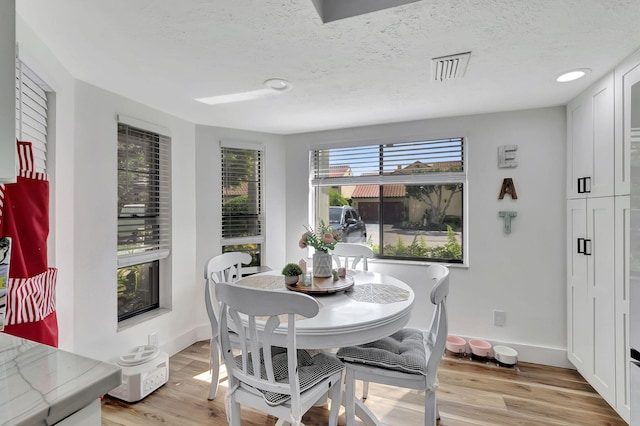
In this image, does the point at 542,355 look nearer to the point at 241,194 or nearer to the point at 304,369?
the point at 304,369

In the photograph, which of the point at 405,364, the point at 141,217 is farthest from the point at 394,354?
the point at 141,217

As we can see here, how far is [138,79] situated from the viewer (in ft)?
6.61

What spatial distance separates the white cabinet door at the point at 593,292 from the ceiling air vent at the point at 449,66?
1263 millimetres

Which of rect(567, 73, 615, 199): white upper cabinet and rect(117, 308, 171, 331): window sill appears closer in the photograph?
rect(567, 73, 615, 199): white upper cabinet

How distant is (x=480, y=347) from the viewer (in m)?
2.66

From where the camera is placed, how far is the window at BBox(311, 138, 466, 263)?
298 cm

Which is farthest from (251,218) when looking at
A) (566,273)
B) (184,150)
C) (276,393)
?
(566,273)

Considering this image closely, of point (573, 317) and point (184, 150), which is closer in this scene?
point (573, 317)

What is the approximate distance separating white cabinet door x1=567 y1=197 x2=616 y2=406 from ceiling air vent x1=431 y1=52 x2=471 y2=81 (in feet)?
4.14

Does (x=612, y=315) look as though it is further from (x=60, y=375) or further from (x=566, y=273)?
(x=60, y=375)

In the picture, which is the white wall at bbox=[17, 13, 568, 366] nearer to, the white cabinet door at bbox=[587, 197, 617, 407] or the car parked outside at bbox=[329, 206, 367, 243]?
the car parked outside at bbox=[329, 206, 367, 243]

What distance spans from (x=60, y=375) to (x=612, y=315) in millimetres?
2733

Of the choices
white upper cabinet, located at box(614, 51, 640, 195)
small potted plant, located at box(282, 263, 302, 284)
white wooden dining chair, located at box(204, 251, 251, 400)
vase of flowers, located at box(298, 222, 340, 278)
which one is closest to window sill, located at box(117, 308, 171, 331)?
white wooden dining chair, located at box(204, 251, 251, 400)

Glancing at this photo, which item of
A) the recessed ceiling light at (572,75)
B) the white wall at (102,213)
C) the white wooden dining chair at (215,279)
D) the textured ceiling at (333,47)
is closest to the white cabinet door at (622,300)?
the recessed ceiling light at (572,75)
